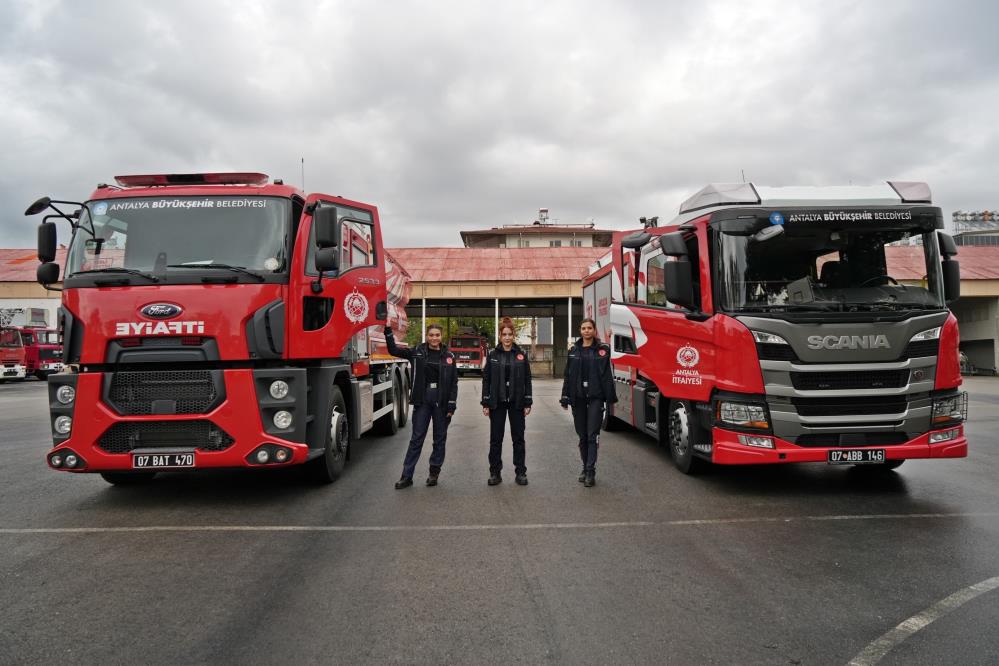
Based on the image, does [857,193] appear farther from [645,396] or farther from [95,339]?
[95,339]

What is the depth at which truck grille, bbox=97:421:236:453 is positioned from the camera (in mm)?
5926

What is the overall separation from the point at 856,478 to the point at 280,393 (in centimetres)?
587

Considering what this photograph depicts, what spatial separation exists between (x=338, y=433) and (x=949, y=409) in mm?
5813

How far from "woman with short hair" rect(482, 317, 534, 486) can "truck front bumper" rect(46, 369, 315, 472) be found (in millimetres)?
2184

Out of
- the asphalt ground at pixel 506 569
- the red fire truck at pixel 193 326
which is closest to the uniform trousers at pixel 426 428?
the asphalt ground at pixel 506 569

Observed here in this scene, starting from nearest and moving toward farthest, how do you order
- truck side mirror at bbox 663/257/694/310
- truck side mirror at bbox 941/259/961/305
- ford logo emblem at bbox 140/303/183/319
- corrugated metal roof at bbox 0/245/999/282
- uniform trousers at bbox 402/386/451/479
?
ford logo emblem at bbox 140/303/183/319 → truck side mirror at bbox 941/259/961/305 → truck side mirror at bbox 663/257/694/310 → uniform trousers at bbox 402/386/451/479 → corrugated metal roof at bbox 0/245/999/282

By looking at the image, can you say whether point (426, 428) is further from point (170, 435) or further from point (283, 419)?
point (170, 435)

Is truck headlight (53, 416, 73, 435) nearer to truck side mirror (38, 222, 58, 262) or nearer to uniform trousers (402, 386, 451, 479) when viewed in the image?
truck side mirror (38, 222, 58, 262)

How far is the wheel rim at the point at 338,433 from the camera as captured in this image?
276 inches

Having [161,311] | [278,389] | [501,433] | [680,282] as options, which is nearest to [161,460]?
[278,389]

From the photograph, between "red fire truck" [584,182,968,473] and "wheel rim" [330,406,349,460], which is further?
"wheel rim" [330,406,349,460]

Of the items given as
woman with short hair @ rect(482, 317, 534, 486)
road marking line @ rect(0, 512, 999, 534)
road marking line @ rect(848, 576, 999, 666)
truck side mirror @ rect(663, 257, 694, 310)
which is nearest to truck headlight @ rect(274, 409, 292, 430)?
road marking line @ rect(0, 512, 999, 534)

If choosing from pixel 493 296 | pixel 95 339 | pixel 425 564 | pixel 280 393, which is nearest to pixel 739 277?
pixel 425 564

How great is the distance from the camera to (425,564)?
4500 millimetres
